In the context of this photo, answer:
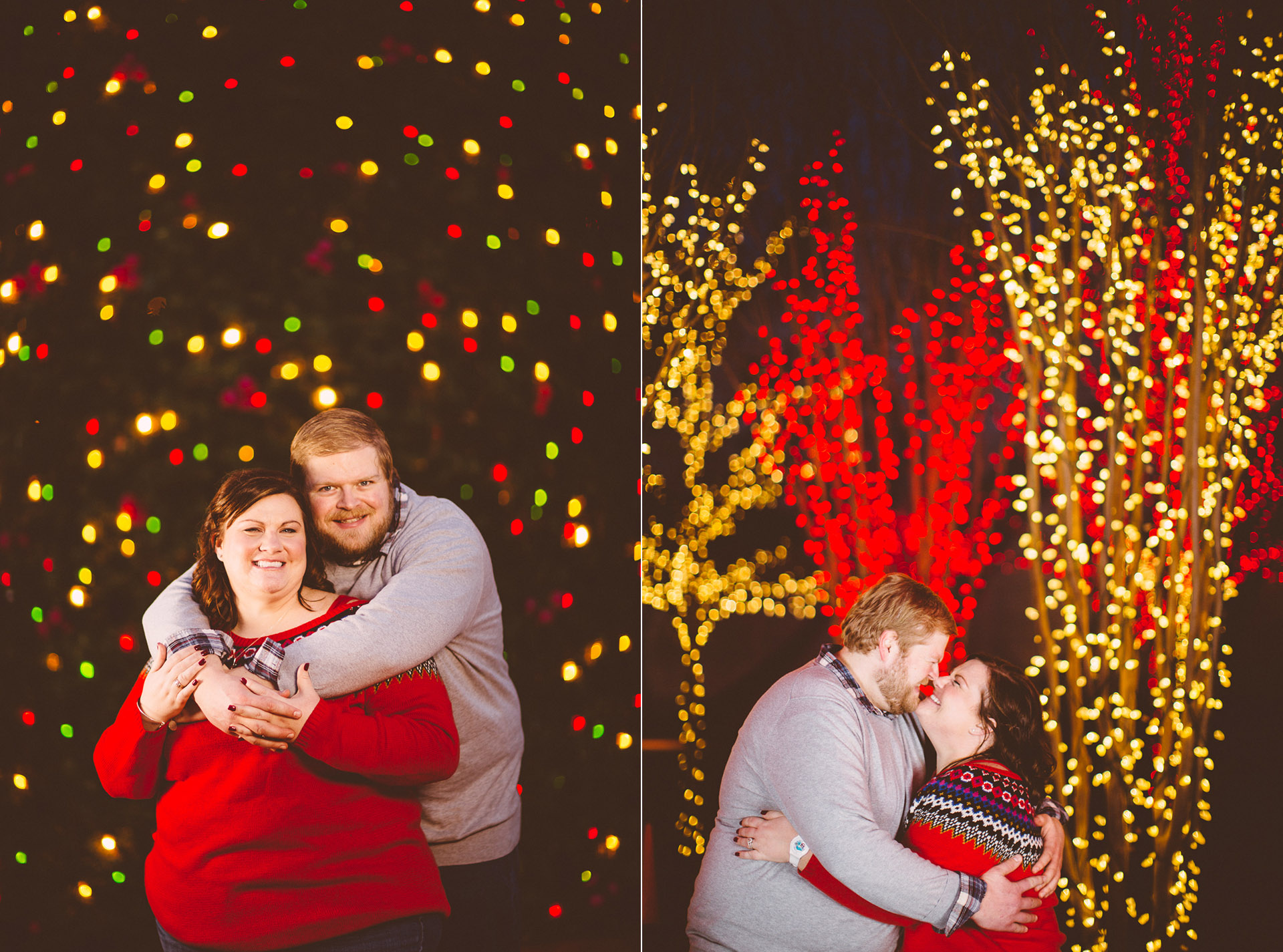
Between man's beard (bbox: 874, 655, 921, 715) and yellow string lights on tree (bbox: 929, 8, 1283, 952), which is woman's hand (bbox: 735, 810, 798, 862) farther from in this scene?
yellow string lights on tree (bbox: 929, 8, 1283, 952)

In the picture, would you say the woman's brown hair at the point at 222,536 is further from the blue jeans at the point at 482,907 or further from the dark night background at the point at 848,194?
the dark night background at the point at 848,194

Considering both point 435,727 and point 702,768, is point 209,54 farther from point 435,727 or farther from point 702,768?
A: point 702,768

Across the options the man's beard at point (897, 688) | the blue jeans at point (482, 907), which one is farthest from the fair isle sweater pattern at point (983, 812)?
the blue jeans at point (482, 907)

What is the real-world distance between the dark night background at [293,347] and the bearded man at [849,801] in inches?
10.4

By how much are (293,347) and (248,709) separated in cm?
64

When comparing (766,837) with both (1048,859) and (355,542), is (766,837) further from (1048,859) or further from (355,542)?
(355,542)

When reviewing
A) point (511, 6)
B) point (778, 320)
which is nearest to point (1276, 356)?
point (778, 320)

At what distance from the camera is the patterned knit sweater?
58.6 inches

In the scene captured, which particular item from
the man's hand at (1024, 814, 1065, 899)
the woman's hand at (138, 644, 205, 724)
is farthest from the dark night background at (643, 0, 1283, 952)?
the woman's hand at (138, 644, 205, 724)

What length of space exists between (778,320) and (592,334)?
0.80 m

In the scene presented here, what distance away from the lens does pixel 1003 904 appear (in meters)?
1.48

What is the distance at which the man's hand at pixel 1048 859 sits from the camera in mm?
1524

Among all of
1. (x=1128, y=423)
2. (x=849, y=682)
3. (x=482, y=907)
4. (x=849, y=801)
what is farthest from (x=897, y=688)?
(x=1128, y=423)

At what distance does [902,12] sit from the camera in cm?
208
